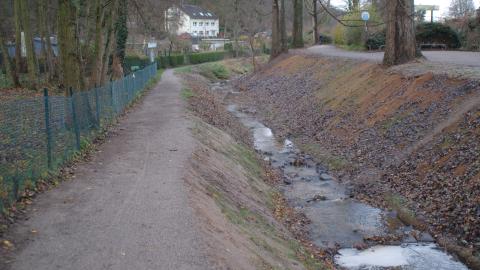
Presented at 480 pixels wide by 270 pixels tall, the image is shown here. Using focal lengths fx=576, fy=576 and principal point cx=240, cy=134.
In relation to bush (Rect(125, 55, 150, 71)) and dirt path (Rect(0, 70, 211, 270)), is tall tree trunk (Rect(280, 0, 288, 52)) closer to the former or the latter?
bush (Rect(125, 55, 150, 71))

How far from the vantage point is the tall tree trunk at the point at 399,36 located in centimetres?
2533

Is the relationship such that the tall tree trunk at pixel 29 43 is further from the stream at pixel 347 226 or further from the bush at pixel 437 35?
the bush at pixel 437 35

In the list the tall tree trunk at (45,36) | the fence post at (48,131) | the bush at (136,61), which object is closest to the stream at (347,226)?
the fence post at (48,131)

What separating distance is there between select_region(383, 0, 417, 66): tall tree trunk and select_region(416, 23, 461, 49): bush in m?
14.4

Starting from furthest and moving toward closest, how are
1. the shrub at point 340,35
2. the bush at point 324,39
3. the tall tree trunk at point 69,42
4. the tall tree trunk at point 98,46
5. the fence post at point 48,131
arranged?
the bush at point 324,39 < the shrub at point 340,35 < the tall tree trunk at point 98,46 < the tall tree trunk at point 69,42 < the fence post at point 48,131

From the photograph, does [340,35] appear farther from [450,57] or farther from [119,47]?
[450,57]

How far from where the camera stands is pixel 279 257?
32.1 feet

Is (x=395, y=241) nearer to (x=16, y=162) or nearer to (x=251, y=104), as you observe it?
(x=16, y=162)

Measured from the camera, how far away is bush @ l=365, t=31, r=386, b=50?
139 feet

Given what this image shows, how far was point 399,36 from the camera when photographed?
84.5 feet

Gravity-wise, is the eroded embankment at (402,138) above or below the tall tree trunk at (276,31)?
below

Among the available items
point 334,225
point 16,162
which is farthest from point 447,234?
point 16,162

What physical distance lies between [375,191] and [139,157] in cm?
644

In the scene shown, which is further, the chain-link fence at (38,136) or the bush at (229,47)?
the bush at (229,47)
